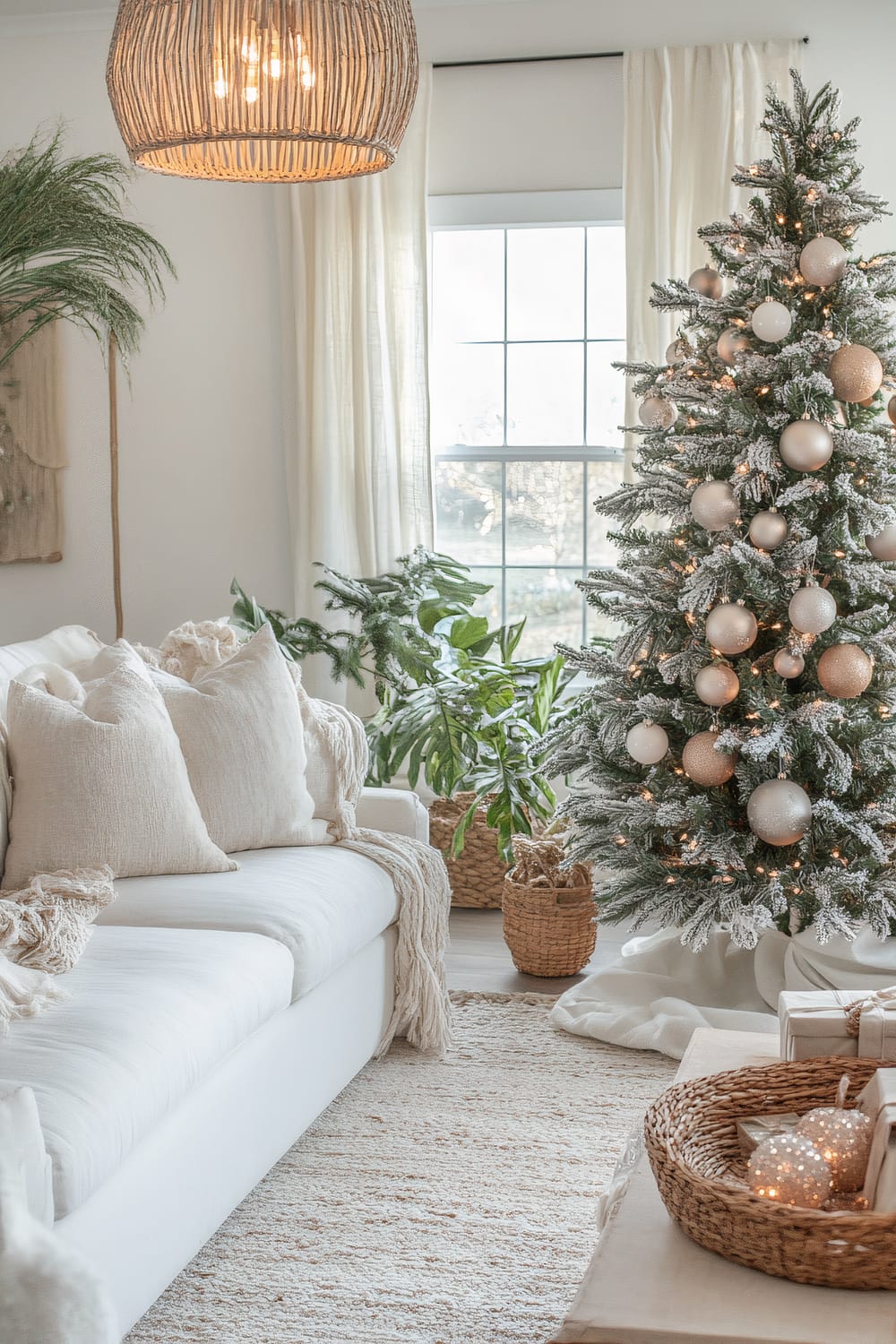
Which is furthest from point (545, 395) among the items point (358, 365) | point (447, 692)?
point (447, 692)

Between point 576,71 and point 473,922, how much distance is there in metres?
2.80

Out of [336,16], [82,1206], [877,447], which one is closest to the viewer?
[82,1206]

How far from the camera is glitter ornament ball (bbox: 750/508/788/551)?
9.20 feet

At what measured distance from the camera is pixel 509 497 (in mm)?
4676

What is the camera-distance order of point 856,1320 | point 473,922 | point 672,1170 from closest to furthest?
point 856,1320, point 672,1170, point 473,922

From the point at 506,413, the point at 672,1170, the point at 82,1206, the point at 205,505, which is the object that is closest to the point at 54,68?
the point at 205,505

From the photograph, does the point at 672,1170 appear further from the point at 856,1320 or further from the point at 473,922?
the point at 473,922

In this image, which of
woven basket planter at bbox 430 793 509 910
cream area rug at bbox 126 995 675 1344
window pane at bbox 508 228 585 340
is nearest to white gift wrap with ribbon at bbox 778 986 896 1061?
cream area rug at bbox 126 995 675 1344

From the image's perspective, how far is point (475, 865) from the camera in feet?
13.7

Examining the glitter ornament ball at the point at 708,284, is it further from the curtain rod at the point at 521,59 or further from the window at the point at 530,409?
the curtain rod at the point at 521,59

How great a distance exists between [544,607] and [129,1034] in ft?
9.99

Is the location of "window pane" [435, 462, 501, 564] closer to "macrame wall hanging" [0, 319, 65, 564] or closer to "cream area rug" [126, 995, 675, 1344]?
"macrame wall hanging" [0, 319, 65, 564]

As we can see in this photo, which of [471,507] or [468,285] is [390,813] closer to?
[471,507]

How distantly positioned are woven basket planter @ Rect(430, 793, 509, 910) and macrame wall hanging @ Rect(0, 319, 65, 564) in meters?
1.80
